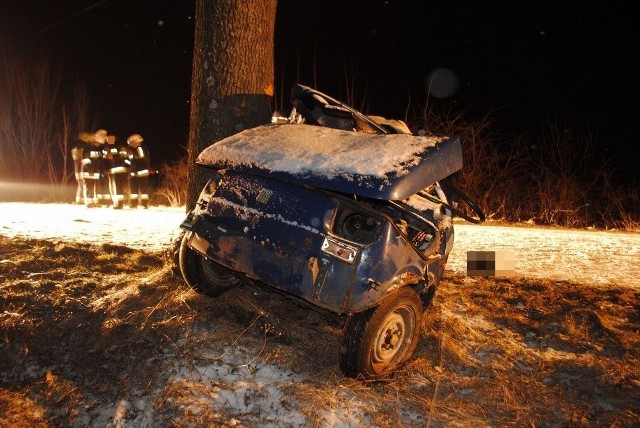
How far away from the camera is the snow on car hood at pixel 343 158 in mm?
3187

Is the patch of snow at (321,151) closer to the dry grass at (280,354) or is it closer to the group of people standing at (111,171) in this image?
the dry grass at (280,354)

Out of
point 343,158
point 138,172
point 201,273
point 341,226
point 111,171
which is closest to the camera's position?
point 343,158

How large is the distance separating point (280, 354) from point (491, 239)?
5.30 meters

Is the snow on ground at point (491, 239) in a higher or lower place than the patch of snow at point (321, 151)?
lower

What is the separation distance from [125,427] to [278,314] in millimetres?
A: 1438

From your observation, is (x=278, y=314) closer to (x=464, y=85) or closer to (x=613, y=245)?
(x=613, y=245)

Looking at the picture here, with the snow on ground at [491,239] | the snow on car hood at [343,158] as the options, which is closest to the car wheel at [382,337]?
the snow on car hood at [343,158]

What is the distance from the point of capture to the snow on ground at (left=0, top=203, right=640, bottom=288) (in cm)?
593

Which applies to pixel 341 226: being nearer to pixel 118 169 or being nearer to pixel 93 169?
pixel 118 169

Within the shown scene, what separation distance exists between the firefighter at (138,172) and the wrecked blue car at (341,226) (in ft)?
24.7

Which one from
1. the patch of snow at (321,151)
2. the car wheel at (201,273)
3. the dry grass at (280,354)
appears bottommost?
the dry grass at (280,354)

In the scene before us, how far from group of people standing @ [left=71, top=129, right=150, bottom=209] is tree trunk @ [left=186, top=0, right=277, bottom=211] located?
636 centimetres

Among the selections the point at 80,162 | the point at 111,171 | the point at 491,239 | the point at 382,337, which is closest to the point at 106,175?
the point at 111,171

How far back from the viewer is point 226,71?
4730 millimetres
